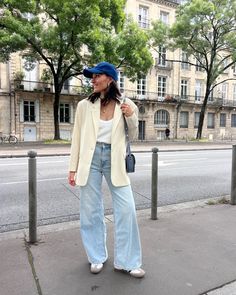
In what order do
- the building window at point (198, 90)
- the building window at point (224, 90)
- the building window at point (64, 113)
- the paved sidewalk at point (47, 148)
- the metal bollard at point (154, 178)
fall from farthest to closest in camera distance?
the building window at point (224, 90), the building window at point (198, 90), the building window at point (64, 113), the paved sidewalk at point (47, 148), the metal bollard at point (154, 178)

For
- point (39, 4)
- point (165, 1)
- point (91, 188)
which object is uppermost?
point (165, 1)

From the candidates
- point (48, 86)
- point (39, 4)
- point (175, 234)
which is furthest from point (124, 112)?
point (48, 86)

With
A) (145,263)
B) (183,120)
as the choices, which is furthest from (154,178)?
(183,120)

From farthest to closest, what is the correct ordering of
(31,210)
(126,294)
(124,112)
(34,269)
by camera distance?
(31,210)
(34,269)
(124,112)
(126,294)

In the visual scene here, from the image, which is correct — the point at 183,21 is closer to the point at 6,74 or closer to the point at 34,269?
the point at 6,74

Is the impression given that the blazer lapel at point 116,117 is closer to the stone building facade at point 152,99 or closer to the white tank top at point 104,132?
the white tank top at point 104,132

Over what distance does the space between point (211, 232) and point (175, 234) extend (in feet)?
1.66

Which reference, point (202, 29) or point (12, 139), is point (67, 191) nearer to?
point (12, 139)

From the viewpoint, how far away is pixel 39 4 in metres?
20.3

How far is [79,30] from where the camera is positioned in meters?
18.7

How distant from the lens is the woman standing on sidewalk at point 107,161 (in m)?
2.72

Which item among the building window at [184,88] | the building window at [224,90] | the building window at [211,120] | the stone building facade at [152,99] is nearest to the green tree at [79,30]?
the stone building facade at [152,99]

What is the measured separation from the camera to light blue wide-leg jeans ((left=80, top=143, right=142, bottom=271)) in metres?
2.74

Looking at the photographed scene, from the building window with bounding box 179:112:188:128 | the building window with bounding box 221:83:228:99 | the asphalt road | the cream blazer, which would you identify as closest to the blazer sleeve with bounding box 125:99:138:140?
the cream blazer
